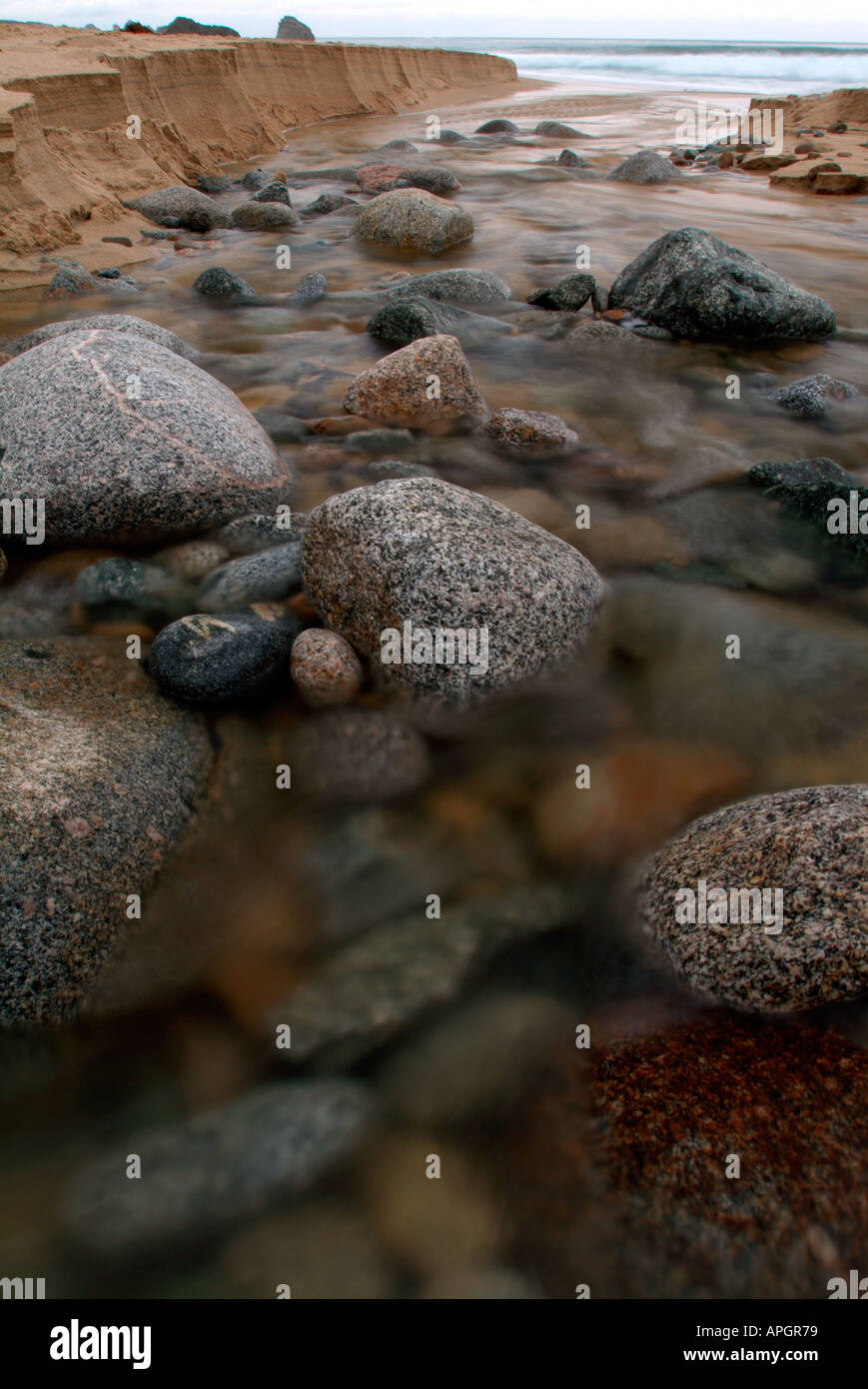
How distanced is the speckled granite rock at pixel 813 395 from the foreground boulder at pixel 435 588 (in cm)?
373

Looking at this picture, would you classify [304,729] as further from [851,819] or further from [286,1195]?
[851,819]

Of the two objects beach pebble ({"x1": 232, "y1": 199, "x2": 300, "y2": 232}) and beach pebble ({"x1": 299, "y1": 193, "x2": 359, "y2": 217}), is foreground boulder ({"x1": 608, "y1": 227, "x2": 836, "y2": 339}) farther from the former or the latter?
beach pebble ({"x1": 299, "y1": 193, "x2": 359, "y2": 217})

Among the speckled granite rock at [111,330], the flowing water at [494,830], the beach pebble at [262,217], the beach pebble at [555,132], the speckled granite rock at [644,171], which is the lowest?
the flowing water at [494,830]

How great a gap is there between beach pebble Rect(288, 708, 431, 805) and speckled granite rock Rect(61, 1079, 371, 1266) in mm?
1215

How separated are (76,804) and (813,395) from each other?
624 centimetres

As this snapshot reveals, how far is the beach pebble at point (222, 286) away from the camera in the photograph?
28.7 ft

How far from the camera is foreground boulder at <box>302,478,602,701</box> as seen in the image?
11.1ft

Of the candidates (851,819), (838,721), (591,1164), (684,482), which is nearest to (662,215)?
(684,482)

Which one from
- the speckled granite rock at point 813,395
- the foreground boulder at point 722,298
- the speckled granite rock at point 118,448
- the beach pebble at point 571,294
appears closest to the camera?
the speckled granite rock at point 118,448

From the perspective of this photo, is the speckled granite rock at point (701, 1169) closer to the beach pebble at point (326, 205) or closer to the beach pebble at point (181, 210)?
the beach pebble at point (181, 210)

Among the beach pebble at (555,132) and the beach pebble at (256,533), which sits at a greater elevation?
the beach pebble at (555,132)

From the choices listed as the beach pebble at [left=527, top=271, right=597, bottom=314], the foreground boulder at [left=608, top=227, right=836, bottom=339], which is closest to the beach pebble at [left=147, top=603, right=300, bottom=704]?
the foreground boulder at [left=608, top=227, right=836, bottom=339]

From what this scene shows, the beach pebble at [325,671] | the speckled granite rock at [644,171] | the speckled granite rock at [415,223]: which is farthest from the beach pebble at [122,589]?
the speckled granite rock at [644,171]

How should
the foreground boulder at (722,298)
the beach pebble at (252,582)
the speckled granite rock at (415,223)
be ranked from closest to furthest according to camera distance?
the beach pebble at (252,582)
the foreground boulder at (722,298)
the speckled granite rock at (415,223)
